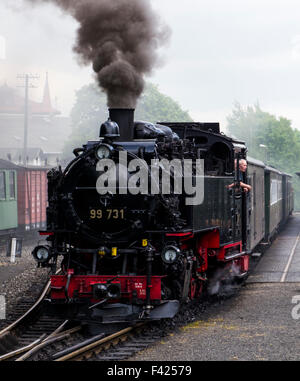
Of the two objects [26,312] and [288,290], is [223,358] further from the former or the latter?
[288,290]

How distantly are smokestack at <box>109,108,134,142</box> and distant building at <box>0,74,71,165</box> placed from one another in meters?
50.6

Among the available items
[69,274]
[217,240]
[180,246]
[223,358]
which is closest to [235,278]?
[217,240]

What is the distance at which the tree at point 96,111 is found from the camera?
202ft

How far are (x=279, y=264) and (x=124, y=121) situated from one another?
7197 millimetres

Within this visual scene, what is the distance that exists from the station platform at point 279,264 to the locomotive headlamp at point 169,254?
15.2ft

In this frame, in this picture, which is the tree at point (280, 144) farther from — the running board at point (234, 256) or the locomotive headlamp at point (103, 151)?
the locomotive headlamp at point (103, 151)

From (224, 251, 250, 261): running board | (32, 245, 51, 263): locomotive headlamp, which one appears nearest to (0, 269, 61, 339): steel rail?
(32, 245, 51, 263): locomotive headlamp

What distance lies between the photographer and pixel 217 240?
33.1ft

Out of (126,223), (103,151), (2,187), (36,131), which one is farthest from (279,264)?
(36,131)

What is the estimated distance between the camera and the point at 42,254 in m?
8.88

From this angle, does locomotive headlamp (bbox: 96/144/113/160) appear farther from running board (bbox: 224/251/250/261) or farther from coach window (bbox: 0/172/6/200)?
coach window (bbox: 0/172/6/200)

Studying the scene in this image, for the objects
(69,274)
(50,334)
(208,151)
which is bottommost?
(50,334)

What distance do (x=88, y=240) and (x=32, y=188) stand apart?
16.9 meters

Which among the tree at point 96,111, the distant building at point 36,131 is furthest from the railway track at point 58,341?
the tree at point 96,111
